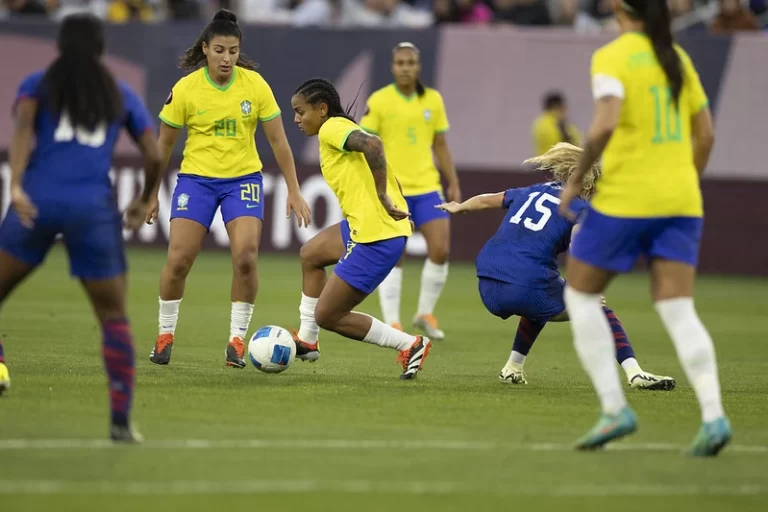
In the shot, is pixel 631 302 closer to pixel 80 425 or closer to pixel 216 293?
pixel 216 293

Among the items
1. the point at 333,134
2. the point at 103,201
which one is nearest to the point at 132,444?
the point at 103,201

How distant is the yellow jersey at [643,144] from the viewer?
644cm

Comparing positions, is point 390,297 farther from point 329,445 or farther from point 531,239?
point 329,445

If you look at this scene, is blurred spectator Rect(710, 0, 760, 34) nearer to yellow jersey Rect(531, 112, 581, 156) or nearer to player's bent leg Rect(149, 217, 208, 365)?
yellow jersey Rect(531, 112, 581, 156)

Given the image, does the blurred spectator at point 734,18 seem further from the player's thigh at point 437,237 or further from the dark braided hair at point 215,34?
the dark braided hair at point 215,34

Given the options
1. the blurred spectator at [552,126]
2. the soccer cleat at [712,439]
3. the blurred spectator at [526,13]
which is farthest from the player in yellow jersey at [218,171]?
the blurred spectator at [526,13]

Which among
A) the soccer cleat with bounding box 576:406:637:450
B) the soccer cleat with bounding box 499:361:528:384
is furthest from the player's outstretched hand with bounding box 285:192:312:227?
the soccer cleat with bounding box 576:406:637:450

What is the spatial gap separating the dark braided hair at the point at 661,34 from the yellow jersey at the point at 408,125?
6519mm

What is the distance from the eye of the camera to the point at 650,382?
908 cm

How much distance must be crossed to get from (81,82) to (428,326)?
667 cm

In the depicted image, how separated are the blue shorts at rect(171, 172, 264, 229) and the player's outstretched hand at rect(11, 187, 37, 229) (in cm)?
335

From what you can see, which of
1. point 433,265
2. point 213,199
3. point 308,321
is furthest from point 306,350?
point 433,265

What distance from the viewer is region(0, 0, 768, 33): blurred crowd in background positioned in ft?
72.4

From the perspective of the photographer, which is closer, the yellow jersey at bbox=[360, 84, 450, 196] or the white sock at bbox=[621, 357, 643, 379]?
the white sock at bbox=[621, 357, 643, 379]
